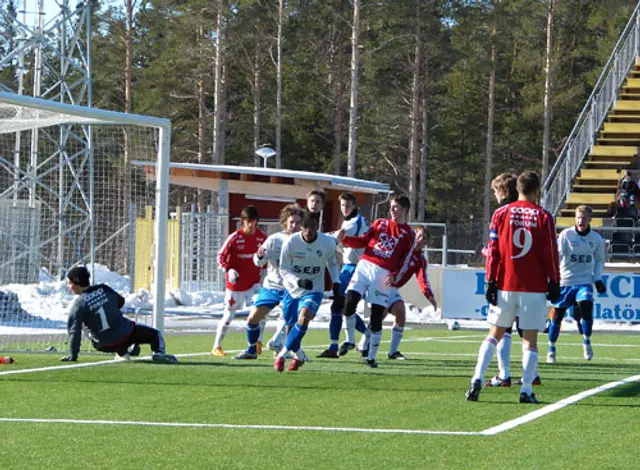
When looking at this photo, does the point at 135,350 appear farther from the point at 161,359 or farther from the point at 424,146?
the point at 424,146

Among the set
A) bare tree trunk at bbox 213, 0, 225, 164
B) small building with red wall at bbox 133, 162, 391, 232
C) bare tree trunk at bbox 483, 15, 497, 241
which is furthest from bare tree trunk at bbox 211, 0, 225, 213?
small building with red wall at bbox 133, 162, 391, 232

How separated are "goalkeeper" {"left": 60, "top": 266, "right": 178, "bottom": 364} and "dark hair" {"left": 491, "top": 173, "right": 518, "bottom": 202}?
4.43 metres

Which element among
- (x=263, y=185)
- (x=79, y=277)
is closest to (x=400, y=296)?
(x=79, y=277)

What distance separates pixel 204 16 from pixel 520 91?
57.2 ft

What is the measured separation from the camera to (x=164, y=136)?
15.2m

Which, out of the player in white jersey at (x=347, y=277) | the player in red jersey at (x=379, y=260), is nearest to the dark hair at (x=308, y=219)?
the player in red jersey at (x=379, y=260)

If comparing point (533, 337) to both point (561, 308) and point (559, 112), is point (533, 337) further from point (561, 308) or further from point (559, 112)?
point (559, 112)

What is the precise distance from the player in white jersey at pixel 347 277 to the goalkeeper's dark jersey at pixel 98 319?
95.5 inches

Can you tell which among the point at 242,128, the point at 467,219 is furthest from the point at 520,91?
the point at 242,128

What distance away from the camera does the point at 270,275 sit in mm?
14625

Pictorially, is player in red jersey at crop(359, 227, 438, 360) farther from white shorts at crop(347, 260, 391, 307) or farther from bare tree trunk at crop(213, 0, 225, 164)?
bare tree trunk at crop(213, 0, 225, 164)

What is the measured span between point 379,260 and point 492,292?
365 cm

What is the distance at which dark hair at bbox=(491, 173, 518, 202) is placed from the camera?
11641 mm

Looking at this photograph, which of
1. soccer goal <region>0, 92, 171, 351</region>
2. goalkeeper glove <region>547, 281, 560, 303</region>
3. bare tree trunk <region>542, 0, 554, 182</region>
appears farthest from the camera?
bare tree trunk <region>542, 0, 554, 182</region>
